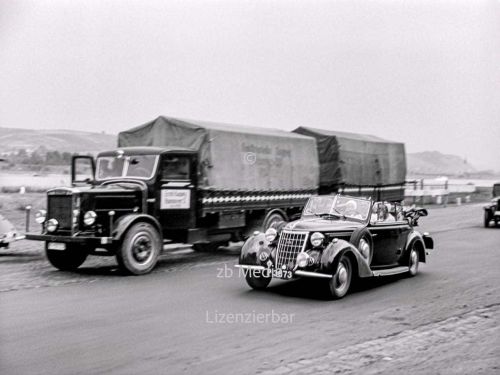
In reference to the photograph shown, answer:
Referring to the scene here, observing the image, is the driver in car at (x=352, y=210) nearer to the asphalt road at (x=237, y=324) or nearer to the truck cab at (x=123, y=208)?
the asphalt road at (x=237, y=324)

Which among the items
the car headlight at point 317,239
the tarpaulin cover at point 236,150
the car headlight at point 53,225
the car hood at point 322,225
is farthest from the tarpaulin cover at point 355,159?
the car headlight at point 317,239

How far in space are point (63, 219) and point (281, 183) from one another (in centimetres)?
641

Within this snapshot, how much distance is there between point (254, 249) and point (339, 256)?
4.32 feet

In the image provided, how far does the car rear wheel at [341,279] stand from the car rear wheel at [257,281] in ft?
3.70

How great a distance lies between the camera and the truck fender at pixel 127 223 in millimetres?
10266

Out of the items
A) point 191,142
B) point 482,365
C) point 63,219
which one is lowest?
point 482,365

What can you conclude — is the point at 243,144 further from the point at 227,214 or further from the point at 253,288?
the point at 253,288

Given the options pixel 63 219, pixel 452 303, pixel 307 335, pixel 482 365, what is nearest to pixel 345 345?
pixel 307 335

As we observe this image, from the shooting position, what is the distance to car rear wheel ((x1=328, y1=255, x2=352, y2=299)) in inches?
316

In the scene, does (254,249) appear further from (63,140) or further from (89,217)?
(63,140)

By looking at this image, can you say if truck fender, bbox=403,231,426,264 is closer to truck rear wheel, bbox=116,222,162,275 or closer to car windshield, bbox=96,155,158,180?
truck rear wheel, bbox=116,222,162,275

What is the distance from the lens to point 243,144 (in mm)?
14070

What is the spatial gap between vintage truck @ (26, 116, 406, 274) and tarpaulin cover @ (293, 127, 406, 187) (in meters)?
1.29

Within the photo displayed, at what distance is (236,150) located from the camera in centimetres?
1377
